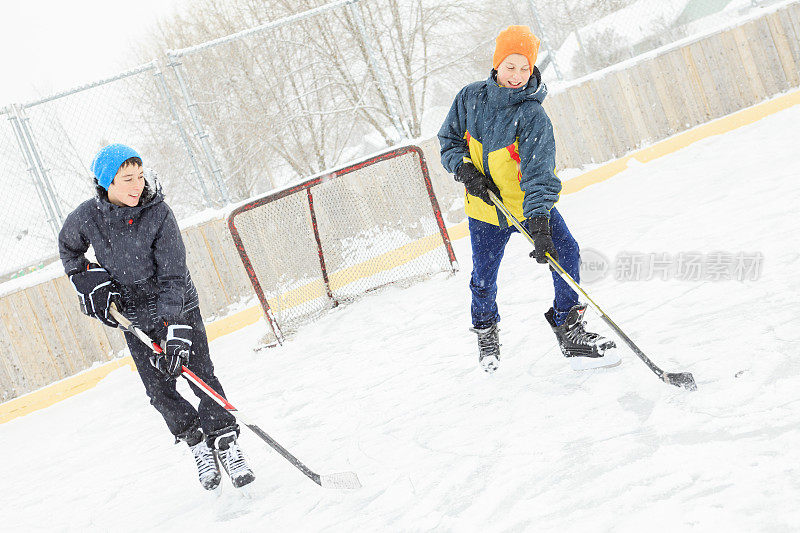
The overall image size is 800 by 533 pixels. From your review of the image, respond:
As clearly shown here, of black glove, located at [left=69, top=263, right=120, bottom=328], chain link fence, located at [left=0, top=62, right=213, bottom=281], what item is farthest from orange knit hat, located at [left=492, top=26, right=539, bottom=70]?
chain link fence, located at [left=0, top=62, right=213, bottom=281]

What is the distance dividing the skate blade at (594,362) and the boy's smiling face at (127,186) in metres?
2.00

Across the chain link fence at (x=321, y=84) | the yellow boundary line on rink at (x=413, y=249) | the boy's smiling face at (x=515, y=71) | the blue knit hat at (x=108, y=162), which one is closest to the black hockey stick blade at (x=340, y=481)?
the blue knit hat at (x=108, y=162)

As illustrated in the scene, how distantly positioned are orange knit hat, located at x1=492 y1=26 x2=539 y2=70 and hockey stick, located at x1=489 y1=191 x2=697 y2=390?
1.91 feet

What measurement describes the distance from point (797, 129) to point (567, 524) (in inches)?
238

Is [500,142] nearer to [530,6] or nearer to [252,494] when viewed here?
[252,494]

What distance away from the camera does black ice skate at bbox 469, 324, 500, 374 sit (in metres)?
3.10

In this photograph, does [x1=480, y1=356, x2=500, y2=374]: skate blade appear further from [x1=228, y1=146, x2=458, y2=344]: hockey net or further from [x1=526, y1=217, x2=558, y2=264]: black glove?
[x1=228, y1=146, x2=458, y2=344]: hockey net

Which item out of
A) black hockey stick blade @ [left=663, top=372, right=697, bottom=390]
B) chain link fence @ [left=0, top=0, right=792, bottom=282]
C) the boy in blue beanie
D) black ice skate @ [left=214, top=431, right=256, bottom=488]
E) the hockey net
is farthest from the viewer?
chain link fence @ [left=0, top=0, right=792, bottom=282]

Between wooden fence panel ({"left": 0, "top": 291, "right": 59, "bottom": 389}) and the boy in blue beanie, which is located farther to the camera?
wooden fence panel ({"left": 0, "top": 291, "right": 59, "bottom": 389})

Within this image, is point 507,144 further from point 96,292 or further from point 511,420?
point 96,292

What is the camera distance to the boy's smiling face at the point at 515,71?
8.50 feet

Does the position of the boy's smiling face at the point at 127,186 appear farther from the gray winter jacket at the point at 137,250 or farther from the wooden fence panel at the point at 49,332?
the wooden fence panel at the point at 49,332

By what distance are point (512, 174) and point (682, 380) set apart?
3.57 feet

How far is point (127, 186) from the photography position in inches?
98.5
